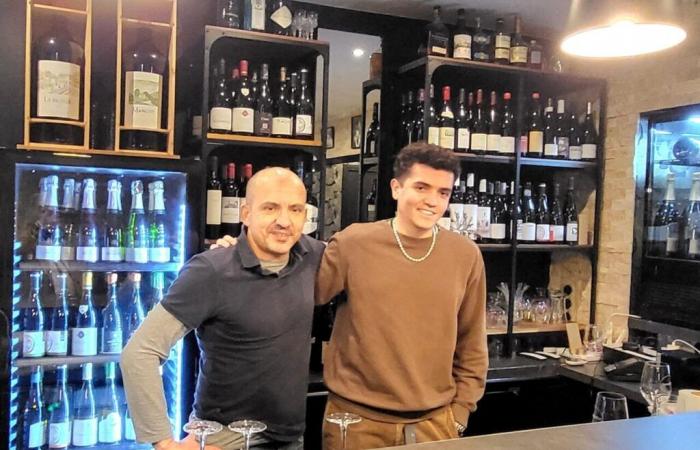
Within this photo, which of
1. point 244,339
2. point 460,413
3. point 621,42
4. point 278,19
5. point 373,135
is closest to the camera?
point 621,42

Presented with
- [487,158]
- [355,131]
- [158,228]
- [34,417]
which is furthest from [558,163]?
Result: [34,417]

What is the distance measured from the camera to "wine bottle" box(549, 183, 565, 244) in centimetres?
346

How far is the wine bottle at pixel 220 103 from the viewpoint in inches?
107

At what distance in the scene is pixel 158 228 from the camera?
9.41 feet

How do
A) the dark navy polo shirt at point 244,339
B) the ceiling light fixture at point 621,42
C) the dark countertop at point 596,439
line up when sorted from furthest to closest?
1. the dark navy polo shirt at point 244,339
2. the ceiling light fixture at point 621,42
3. the dark countertop at point 596,439

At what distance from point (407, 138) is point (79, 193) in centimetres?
154

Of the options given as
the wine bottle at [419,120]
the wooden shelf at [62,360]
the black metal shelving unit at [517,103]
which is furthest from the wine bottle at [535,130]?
the wooden shelf at [62,360]

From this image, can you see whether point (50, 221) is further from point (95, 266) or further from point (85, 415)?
point (85, 415)

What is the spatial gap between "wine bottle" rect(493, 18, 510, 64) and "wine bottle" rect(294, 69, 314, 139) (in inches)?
37.8

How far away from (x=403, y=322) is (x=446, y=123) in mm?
1434

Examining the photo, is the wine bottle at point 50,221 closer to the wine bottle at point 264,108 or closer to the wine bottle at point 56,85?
the wine bottle at point 56,85

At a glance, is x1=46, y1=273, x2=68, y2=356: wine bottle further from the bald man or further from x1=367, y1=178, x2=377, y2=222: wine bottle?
x1=367, y1=178, x2=377, y2=222: wine bottle

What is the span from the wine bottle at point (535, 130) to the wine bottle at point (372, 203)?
782mm

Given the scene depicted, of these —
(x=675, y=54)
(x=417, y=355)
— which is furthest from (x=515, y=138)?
(x=417, y=355)
